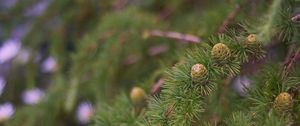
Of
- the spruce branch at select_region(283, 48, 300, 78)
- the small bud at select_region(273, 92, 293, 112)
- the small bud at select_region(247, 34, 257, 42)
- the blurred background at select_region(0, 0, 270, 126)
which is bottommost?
the small bud at select_region(273, 92, 293, 112)

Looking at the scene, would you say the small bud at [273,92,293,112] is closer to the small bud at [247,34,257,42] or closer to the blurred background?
the small bud at [247,34,257,42]

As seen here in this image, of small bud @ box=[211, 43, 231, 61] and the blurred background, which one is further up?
the blurred background

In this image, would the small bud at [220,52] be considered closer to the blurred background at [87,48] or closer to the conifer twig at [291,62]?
the conifer twig at [291,62]

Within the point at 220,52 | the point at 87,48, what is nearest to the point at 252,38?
the point at 220,52

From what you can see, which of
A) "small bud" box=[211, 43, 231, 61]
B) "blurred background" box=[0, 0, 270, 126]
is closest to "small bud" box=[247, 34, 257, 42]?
"small bud" box=[211, 43, 231, 61]

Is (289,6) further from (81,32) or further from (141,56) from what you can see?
(81,32)

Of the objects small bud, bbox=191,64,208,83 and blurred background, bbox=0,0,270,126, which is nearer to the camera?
small bud, bbox=191,64,208,83

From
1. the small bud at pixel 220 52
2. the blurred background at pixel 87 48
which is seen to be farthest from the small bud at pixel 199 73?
the blurred background at pixel 87 48
